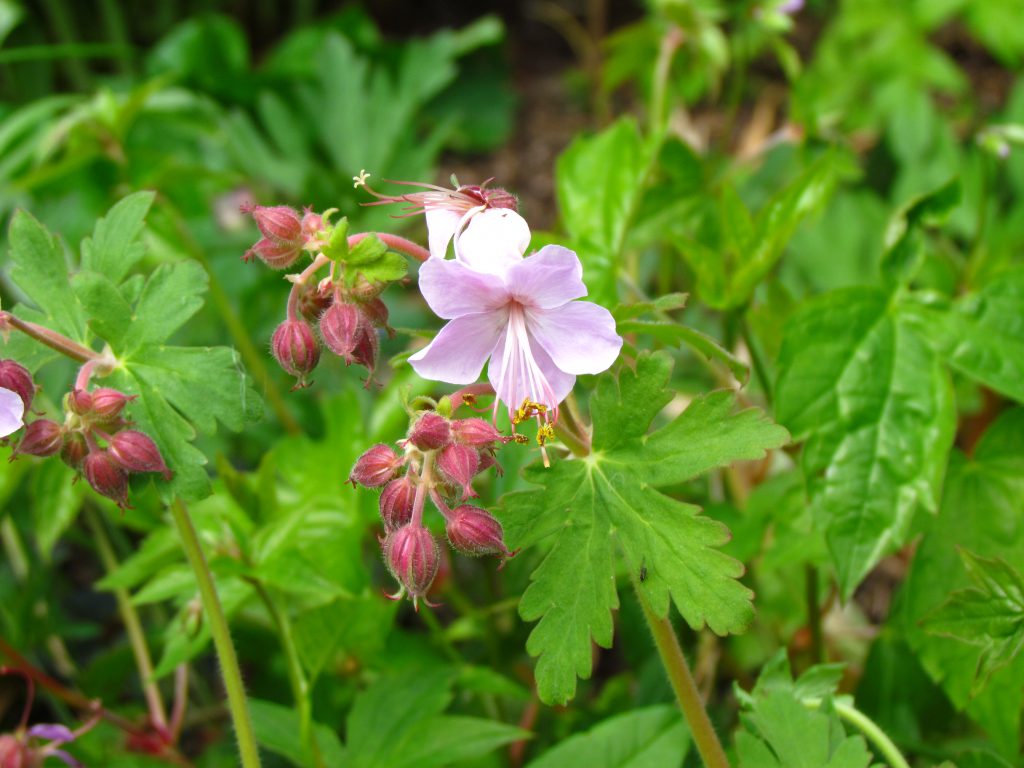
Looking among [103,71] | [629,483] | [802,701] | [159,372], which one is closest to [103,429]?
[159,372]

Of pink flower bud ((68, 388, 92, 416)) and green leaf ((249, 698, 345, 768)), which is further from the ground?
pink flower bud ((68, 388, 92, 416))

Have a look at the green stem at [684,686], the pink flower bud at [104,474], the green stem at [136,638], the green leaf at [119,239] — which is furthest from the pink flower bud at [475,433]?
the green stem at [136,638]

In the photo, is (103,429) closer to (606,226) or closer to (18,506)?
(606,226)

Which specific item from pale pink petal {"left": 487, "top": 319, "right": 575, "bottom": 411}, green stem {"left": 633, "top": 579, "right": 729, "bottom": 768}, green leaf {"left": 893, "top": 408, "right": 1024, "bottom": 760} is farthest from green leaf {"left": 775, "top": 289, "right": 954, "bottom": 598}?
pale pink petal {"left": 487, "top": 319, "right": 575, "bottom": 411}

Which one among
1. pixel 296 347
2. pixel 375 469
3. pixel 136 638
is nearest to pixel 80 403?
pixel 296 347

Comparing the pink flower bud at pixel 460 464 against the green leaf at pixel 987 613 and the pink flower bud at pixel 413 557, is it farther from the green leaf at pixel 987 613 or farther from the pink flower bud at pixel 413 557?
the green leaf at pixel 987 613

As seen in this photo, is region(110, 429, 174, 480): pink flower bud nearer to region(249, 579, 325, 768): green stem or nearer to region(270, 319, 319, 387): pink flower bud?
region(270, 319, 319, 387): pink flower bud
